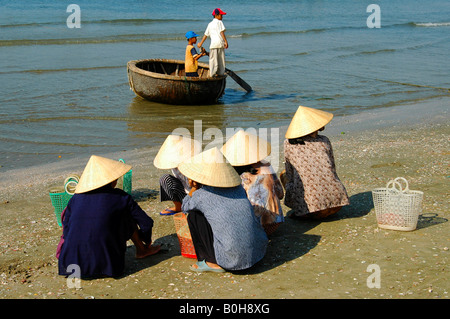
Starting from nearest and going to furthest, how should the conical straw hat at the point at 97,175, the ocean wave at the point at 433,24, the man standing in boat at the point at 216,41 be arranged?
the conical straw hat at the point at 97,175, the man standing in boat at the point at 216,41, the ocean wave at the point at 433,24

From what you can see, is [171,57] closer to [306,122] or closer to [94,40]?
[94,40]

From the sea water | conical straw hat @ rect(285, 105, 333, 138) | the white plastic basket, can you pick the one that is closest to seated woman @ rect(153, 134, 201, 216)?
conical straw hat @ rect(285, 105, 333, 138)

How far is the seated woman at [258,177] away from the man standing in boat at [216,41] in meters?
7.69

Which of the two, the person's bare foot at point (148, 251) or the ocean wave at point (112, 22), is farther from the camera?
the ocean wave at point (112, 22)

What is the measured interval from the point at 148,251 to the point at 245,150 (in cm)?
125

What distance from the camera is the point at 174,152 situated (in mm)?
5707

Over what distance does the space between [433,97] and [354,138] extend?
5.29 metres

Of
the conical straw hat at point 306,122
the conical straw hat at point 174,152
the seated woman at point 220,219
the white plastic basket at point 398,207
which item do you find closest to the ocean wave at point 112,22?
the conical straw hat at point 174,152

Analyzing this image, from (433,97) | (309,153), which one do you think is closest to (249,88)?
(433,97)

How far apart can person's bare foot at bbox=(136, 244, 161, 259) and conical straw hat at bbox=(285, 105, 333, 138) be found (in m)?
1.66

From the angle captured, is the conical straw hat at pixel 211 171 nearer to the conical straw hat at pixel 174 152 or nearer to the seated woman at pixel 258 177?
the seated woman at pixel 258 177

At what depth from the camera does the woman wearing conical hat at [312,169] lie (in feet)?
17.8

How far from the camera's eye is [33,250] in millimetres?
5156

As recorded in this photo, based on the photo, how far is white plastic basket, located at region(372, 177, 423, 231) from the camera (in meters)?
4.93
